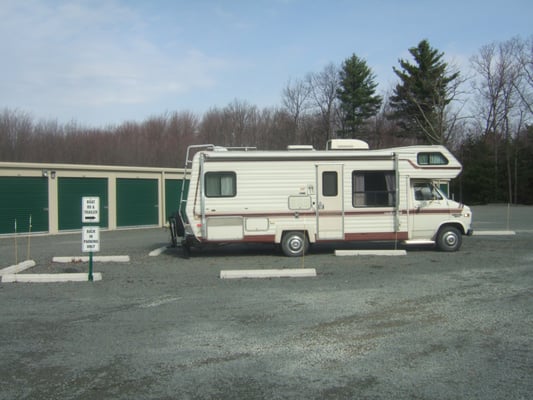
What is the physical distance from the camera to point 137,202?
984 inches

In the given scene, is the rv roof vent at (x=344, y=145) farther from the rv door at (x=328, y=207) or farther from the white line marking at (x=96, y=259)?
the white line marking at (x=96, y=259)

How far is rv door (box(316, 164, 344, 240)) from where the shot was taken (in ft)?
44.3

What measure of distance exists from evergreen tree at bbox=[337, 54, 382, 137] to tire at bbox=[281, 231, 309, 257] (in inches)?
1472

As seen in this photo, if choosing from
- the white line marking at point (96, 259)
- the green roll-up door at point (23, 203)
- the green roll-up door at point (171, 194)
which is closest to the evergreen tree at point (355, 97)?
the green roll-up door at point (171, 194)

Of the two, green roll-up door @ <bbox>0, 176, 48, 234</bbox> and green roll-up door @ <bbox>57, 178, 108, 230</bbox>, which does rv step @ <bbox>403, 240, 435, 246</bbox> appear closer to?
green roll-up door @ <bbox>57, 178, 108, 230</bbox>

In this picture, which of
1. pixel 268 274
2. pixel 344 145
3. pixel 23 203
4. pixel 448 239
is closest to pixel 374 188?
pixel 344 145

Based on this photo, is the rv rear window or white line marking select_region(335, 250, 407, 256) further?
the rv rear window

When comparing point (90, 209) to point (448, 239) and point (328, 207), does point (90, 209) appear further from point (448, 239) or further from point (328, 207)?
point (448, 239)

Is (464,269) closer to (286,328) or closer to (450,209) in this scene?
(450,209)

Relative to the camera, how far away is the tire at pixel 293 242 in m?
13.5

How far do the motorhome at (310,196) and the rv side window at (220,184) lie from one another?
0.03 metres

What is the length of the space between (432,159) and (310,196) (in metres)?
3.67

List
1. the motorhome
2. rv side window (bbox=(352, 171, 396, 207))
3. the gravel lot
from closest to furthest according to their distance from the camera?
the gravel lot, the motorhome, rv side window (bbox=(352, 171, 396, 207))

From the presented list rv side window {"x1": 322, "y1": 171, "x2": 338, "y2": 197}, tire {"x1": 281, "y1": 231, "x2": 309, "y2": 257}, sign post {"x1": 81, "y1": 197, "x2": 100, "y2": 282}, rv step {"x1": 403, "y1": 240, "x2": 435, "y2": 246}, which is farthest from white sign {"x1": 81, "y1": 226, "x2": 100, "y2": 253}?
rv step {"x1": 403, "y1": 240, "x2": 435, "y2": 246}
